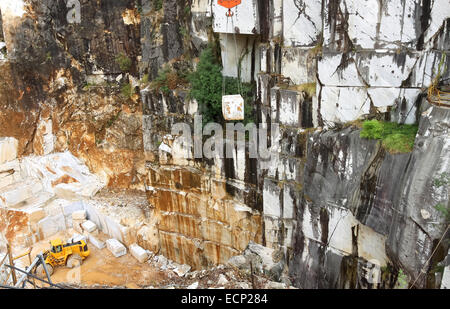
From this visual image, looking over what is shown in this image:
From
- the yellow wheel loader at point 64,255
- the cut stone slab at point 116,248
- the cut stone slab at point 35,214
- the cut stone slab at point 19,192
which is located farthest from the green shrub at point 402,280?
the cut stone slab at point 19,192

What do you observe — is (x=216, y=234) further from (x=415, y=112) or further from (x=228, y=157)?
(x=415, y=112)

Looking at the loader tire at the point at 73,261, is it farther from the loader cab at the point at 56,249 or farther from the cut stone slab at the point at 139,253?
the cut stone slab at the point at 139,253

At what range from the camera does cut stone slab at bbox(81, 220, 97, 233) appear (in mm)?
14691

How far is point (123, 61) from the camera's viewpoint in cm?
1499

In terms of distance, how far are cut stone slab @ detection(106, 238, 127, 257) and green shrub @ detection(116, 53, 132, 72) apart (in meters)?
6.36

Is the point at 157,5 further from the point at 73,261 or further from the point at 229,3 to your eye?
the point at 73,261

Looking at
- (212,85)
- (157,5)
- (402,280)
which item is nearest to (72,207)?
(212,85)

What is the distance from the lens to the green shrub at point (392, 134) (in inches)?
299

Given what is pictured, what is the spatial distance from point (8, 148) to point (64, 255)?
5.20 metres

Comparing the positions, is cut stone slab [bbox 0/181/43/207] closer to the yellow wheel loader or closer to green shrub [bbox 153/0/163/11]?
the yellow wheel loader

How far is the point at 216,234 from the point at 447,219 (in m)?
7.68

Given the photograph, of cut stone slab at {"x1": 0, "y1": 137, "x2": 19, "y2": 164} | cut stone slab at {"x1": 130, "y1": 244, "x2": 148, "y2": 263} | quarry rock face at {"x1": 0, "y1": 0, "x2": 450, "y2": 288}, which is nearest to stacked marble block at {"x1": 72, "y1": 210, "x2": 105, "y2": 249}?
quarry rock face at {"x1": 0, "y1": 0, "x2": 450, "y2": 288}
